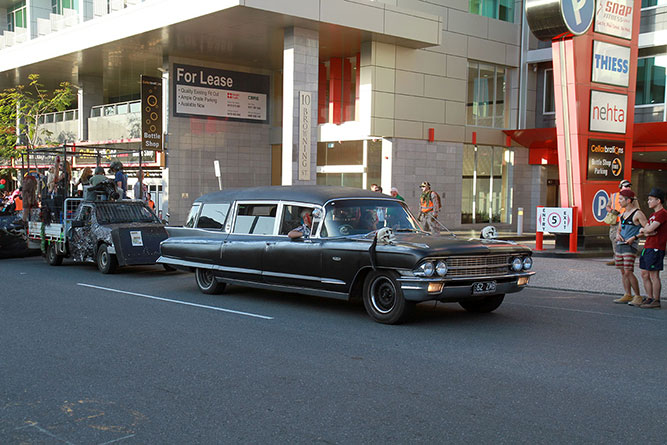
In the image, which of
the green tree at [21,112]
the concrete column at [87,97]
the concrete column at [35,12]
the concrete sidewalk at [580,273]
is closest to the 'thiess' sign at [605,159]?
the concrete sidewalk at [580,273]

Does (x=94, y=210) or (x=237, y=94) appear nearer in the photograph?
(x=94, y=210)

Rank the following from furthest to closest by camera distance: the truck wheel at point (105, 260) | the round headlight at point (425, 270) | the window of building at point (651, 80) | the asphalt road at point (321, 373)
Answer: the window of building at point (651, 80) → the truck wheel at point (105, 260) → the round headlight at point (425, 270) → the asphalt road at point (321, 373)

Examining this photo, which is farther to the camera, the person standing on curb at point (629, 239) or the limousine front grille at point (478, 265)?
the person standing on curb at point (629, 239)

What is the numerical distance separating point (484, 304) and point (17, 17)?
40326 mm

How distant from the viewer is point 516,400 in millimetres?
5320

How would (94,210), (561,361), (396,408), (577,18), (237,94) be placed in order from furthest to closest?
1. (237,94)
2. (577,18)
3. (94,210)
4. (561,361)
5. (396,408)

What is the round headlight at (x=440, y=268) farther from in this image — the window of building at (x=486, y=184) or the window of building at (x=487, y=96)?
the window of building at (x=487, y=96)

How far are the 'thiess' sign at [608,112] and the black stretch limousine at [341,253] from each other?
11.6 meters

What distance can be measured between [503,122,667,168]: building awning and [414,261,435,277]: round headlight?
2066 centimetres

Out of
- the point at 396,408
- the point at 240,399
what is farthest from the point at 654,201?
the point at 240,399

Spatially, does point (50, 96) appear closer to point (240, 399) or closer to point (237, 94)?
point (237, 94)

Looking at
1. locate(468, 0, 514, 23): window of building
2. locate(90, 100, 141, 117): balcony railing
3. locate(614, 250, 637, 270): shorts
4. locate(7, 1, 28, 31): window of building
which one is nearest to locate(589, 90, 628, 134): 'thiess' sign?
locate(614, 250, 637, 270): shorts

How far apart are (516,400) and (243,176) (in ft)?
87.2

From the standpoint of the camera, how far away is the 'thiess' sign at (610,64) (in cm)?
1911
